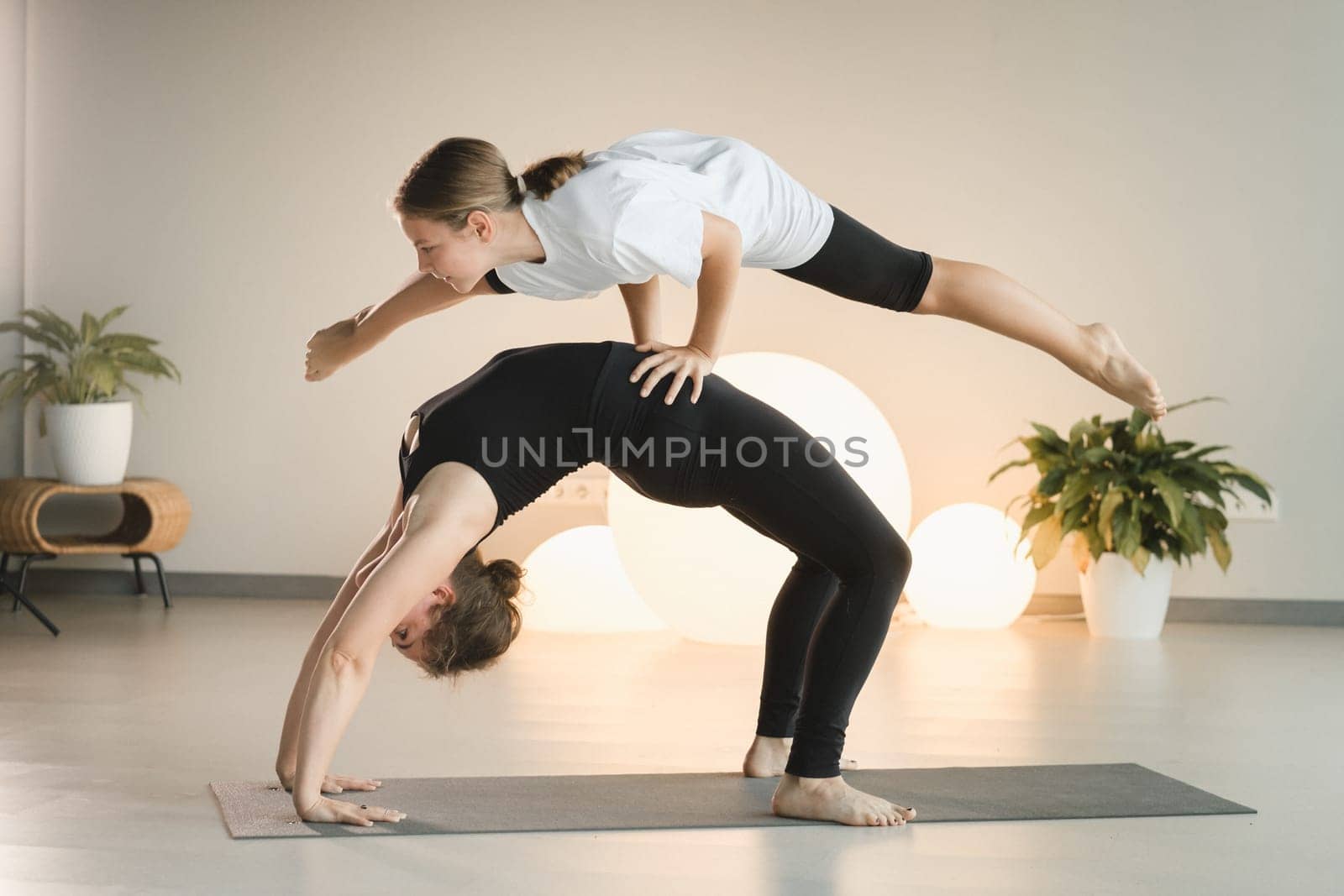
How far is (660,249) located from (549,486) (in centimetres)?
45

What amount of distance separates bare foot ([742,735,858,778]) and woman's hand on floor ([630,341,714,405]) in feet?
2.65

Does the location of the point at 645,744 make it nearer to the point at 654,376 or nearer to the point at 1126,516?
the point at 654,376

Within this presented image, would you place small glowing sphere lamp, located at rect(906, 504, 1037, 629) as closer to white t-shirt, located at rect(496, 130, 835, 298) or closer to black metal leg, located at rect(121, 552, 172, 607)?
white t-shirt, located at rect(496, 130, 835, 298)

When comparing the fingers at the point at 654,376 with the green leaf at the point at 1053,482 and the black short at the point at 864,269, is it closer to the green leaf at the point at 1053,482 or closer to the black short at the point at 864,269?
the black short at the point at 864,269

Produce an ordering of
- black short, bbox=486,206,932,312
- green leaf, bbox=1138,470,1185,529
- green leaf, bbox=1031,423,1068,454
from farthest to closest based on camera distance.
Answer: green leaf, bbox=1031,423,1068,454 → green leaf, bbox=1138,470,1185,529 → black short, bbox=486,206,932,312

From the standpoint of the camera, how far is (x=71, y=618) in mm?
4980

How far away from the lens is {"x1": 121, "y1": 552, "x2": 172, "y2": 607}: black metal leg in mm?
5332

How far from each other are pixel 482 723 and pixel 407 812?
0.86m

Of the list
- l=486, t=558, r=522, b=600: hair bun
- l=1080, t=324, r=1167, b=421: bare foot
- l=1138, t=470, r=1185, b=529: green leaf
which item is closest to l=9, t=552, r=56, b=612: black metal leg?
l=486, t=558, r=522, b=600: hair bun

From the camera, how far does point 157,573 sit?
220 inches

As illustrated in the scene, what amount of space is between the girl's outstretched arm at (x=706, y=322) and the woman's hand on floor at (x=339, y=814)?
855mm

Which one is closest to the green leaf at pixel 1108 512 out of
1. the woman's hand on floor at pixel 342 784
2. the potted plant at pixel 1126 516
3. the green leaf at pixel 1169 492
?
the potted plant at pixel 1126 516

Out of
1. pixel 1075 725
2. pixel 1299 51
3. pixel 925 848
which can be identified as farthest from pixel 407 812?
pixel 1299 51

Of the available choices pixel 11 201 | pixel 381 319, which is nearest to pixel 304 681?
pixel 381 319
